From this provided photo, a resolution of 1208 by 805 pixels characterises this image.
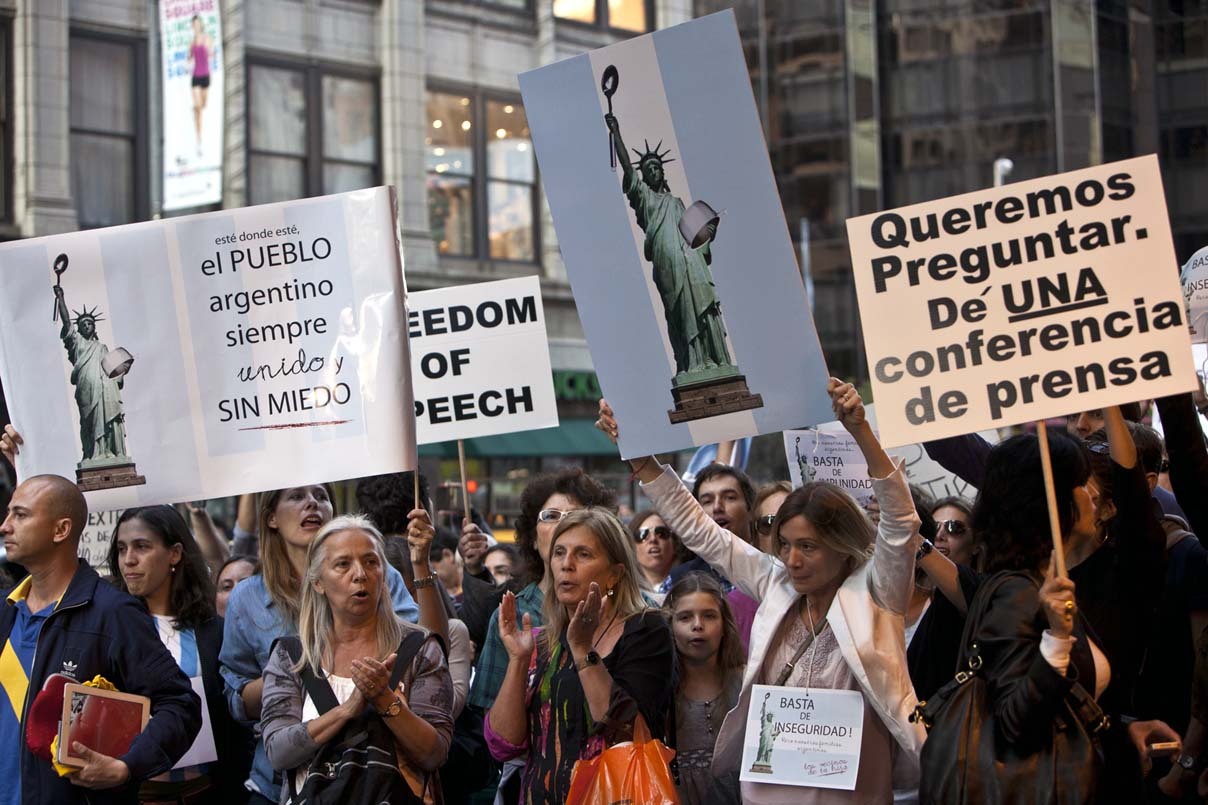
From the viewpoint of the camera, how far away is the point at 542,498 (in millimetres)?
6824

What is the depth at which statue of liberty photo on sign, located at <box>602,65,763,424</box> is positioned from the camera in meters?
5.65

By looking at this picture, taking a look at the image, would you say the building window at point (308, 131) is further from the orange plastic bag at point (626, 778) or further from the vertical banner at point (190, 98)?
the orange plastic bag at point (626, 778)

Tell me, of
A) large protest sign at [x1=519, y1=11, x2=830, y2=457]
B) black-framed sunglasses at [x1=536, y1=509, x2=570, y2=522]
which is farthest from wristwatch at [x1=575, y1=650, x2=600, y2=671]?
black-framed sunglasses at [x1=536, y1=509, x2=570, y2=522]

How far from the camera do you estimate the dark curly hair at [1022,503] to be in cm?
429

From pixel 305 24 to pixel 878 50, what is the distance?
24.7 m

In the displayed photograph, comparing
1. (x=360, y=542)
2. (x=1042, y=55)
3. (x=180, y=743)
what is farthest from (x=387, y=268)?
(x=1042, y=55)

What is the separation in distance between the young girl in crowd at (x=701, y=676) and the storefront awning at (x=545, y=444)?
588 inches

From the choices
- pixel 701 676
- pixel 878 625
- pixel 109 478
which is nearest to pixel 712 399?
pixel 701 676

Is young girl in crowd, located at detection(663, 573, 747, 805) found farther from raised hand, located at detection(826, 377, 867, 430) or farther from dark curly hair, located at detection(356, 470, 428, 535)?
dark curly hair, located at detection(356, 470, 428, 535)

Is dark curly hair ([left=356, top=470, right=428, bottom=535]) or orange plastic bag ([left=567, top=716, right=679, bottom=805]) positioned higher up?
dark curly hair ([left=356, top=470, right=428, bottom=535])

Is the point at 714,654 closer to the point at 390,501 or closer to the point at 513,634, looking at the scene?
the point at 513,634

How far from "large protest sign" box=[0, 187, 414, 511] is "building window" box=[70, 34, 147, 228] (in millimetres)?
12967

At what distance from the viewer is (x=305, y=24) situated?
20.7 metres

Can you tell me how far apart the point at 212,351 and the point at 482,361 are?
Answer: 1.79 meters
